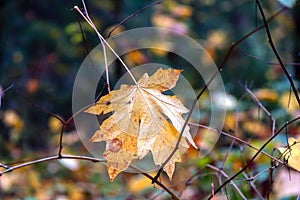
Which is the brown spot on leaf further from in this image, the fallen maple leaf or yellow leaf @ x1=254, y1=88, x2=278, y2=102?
yellow leaf @ x1=254, y1=88, x2=278, y2=102

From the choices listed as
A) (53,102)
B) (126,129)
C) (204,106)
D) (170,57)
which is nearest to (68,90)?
(53,102)

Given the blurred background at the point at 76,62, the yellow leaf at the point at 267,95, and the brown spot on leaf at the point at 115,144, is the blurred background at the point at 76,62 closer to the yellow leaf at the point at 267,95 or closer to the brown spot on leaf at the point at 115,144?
the yellow leaf at the point at 267,95

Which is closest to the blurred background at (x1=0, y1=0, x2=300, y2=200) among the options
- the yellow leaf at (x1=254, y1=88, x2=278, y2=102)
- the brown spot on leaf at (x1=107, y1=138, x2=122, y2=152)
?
the yellow leaf at (x1=254, y1=88, x2=278, y2=102)

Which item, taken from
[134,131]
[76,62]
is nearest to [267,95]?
[134,131]

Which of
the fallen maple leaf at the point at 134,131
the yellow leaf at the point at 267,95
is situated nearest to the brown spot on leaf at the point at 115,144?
the fallen maple leaf at the point at 134,131

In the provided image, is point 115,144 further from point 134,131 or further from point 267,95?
point 267,95
